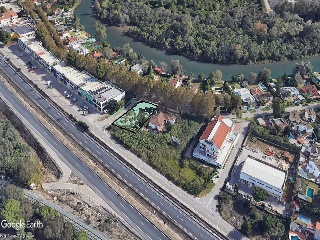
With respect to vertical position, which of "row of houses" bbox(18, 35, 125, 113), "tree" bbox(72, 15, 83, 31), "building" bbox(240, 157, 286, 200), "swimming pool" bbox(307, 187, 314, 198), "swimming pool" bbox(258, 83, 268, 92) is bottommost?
"swimming pool" bbox(307, 187, 314, 198)

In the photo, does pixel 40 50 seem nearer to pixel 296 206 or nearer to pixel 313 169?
pixel 313 169

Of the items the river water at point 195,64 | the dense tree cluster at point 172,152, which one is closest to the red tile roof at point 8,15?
the river water at point 195,64

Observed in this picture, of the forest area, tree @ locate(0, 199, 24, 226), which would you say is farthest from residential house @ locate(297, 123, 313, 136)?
tree @ locate(0, 199, 24, 226)

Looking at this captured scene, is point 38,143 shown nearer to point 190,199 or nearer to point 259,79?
point 190,199

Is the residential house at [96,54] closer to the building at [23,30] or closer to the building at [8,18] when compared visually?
the building at [23,30]

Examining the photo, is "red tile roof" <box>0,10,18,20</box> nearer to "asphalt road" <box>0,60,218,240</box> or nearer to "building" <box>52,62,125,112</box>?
"building" <box>52,62,125,112</box>

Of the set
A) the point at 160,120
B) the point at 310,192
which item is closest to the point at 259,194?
the point at 310,192

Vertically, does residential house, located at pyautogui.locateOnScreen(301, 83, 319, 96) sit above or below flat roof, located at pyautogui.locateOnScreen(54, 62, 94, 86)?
above

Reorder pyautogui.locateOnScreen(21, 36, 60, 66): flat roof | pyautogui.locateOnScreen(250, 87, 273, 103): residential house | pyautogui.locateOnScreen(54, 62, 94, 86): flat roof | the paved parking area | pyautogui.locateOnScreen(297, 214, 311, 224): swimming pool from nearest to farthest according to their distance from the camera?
pyautogui.locateOnScreen(297, 214, 311, 224): swimming pool
the paved parking area
pyautogui.locateOnScreen(250, 87, 273, 103): residential house
pyautogui.locateOnScreen(54, 62, 94, 86): flat roof
pyautogui.locateOnScreen(21, 36, 60, 66): flat roof
